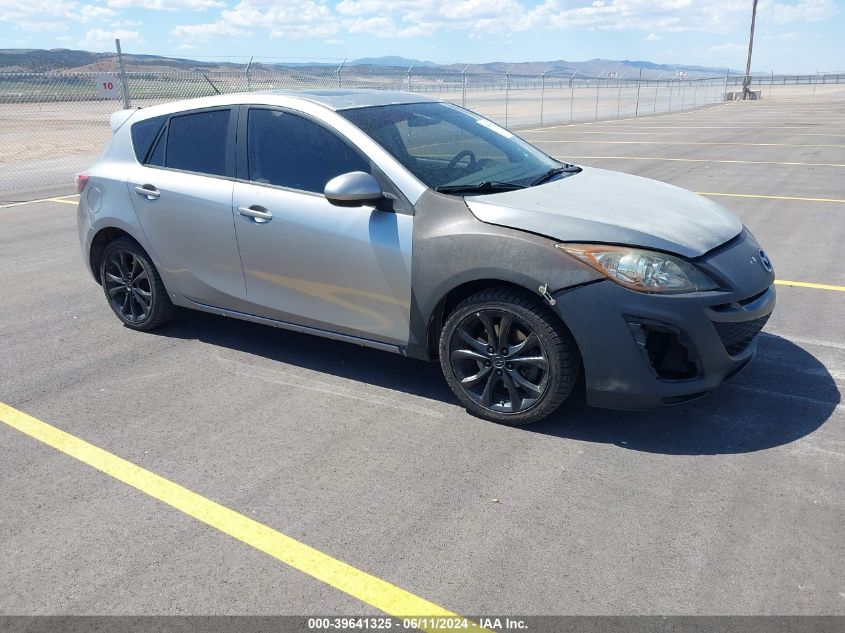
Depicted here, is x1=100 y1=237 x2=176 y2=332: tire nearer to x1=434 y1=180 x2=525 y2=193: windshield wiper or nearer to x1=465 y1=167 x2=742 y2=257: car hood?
x1=434 y1=180 x2=525 y2=193: windshield wiper

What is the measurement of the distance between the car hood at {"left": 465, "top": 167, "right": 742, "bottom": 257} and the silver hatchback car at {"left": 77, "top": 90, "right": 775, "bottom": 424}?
13 mm

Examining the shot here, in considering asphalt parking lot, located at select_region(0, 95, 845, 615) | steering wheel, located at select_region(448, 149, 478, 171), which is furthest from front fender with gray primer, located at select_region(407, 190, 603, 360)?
asphalt parking lot, located at select_region(0, 95, 845, 615)

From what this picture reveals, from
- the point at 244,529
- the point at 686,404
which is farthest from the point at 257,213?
the point at 686,404

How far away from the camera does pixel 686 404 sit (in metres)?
4.29

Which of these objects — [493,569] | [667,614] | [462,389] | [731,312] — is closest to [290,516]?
[493,569]

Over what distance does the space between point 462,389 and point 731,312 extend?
1375mm

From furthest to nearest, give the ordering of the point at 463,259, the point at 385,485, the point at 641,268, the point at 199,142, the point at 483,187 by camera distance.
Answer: the point at 199,142 → the point at 483,187 → the point at 463,259 → the point at 641,268 → the point at 385,485

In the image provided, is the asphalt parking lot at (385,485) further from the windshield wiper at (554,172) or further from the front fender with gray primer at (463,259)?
the windshield wiper at (554,172)

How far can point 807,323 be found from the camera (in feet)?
18.2

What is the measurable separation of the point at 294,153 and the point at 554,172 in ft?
5.20

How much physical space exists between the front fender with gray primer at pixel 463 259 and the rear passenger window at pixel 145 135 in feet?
7.28

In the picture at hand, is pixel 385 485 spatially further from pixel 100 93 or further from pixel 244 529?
pixel 100 93

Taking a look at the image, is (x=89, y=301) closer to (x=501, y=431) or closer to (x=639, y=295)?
(x=501, y=431)

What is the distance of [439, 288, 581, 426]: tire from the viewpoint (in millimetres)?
3771
